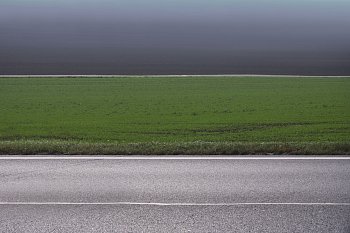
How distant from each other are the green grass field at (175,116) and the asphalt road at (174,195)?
53.3 inches

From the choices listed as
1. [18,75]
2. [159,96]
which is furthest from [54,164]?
[18,75]

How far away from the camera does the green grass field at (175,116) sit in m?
13.6

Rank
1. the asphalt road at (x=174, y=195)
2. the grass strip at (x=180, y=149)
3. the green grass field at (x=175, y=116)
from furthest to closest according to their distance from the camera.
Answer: the green grass field at (x=175, y=116) → the grass strip at (x=180, y=149) → the asphalt road at (x=174, y=195)

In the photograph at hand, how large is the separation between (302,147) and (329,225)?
5698 mm

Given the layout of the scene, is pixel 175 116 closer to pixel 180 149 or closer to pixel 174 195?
pixel 180 149

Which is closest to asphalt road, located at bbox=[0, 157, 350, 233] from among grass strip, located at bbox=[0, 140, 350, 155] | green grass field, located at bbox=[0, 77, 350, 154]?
grass strip, located at bbox=[0, 140, 350, 155]

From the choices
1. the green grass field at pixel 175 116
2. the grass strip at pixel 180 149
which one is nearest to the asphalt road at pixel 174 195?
the grass strip at pixel 180 149

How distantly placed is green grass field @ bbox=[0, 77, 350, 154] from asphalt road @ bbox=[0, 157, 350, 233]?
135 cm

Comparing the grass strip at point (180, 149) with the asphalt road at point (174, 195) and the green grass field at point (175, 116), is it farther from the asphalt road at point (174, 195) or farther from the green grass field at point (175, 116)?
the asphalt road at point (174, 195)

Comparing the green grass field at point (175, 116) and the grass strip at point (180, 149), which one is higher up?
the grass strip at point (180, 149)

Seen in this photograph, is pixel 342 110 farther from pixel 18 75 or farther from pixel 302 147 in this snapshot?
pixel 18 75

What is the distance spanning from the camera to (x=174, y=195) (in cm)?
931

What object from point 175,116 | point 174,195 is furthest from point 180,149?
point 175,116

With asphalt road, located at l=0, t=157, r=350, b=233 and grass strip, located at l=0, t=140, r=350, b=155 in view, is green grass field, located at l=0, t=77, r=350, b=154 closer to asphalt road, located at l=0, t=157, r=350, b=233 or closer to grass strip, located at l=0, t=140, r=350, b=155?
grass strip, located at l=0, t=140, r=350, b=155
